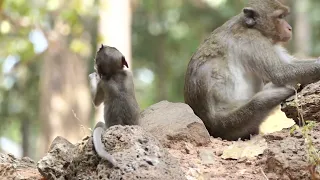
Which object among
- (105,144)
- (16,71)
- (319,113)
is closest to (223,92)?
(319,113)

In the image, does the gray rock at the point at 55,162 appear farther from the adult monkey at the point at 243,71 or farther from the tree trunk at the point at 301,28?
the tree trunk at the point at 301,28

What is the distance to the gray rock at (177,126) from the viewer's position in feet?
17.9

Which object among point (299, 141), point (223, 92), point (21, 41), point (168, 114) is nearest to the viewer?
point (299, 141)

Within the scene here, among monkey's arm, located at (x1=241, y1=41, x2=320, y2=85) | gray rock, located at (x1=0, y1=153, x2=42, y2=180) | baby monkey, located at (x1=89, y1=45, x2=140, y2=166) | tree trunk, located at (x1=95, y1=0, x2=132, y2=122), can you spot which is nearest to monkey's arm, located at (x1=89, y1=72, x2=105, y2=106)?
baby monkey, located at (x1=89, y1=45, x2=140, y2=166)

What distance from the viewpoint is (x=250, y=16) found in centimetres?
681

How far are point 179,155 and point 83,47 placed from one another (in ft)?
22.3

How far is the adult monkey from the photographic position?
20.9 feet

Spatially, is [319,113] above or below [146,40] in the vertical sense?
below

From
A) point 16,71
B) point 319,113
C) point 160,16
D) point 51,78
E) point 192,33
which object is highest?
point 160,16

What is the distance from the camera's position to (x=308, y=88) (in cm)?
564

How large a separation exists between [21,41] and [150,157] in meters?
8.39

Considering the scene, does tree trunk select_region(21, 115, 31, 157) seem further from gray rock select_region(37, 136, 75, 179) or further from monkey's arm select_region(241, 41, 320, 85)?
gray rock select_region(37, 136, 75, 179)

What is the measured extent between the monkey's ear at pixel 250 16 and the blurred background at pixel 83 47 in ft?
7.08

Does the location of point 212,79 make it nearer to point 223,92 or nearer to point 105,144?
point 223,92
